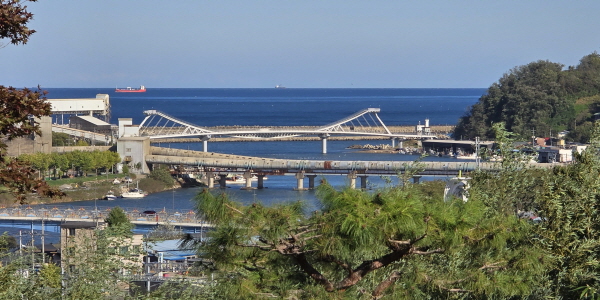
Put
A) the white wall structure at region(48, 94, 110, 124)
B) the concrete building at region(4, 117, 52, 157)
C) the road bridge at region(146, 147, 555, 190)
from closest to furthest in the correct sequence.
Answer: the concrete building at region(4, 117, 52, 157)
the road bridge at region(146, 147, 555, 190)
the white wall structure at region(48, 94, 110, 124)

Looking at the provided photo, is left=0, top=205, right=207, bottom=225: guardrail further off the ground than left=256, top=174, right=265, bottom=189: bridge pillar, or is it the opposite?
left=256, top=174, right=265, bottom=189: bridge pillar

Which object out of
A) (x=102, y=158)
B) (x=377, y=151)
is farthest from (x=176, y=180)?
→ (x=377, y=151)

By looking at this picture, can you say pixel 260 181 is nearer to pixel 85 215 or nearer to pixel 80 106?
pixel 85 215

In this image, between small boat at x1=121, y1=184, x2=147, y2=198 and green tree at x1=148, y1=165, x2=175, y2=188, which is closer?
small boat at x1=121, y1=184, x2=147, y2=198

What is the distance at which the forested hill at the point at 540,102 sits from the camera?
50125mm

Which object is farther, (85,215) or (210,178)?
(210,178)

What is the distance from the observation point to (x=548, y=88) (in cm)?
5222

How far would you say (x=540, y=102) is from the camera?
164 ft

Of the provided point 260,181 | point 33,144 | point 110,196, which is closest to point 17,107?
point 110,196

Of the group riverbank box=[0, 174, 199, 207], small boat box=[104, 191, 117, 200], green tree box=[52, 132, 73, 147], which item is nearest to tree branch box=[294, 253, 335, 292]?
riverbank box=[0, 174, 199, 207]

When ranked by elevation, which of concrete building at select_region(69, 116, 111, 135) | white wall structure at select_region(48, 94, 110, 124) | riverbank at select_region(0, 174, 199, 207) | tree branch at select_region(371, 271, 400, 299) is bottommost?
riverbank at select_region(0, 174, 199, 207)

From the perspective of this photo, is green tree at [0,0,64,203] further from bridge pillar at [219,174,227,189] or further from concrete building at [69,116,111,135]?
concrete building at [69,116,111,135]

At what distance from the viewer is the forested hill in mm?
50125

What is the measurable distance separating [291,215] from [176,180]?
33.1m
